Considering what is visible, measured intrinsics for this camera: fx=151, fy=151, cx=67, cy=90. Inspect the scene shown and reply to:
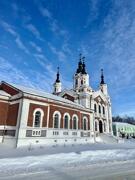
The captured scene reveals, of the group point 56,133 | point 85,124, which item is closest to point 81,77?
point 85,124

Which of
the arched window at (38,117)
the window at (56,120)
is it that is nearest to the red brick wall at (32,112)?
the arched window at (38,117)

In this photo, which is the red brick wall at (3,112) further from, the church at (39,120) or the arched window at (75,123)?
the arched window at (75,123)

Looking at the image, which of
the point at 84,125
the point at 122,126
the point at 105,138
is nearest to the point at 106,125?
the point at 105,138

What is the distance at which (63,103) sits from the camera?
23812mm

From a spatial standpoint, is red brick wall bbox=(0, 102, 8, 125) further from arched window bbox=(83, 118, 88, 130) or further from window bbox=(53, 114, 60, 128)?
arched window bbox=(83, 118, 88, 130)

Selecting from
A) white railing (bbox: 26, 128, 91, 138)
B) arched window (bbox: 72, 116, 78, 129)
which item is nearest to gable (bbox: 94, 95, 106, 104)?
white railing (bbox: 26, 128, 91, 138)

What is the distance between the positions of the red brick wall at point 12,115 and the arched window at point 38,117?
2.32 m

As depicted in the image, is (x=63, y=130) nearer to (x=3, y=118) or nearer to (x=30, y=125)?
(x=30, y=125)

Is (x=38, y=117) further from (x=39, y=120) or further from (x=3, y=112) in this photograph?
(x=3, y=112)

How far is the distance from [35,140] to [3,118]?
5103 mm

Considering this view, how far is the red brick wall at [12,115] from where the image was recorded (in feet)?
61.3

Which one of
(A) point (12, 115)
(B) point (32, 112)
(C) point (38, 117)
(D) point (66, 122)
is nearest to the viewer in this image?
(A) point (12, 115)

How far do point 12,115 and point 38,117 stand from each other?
328cm

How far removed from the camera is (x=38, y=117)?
2011 cm
